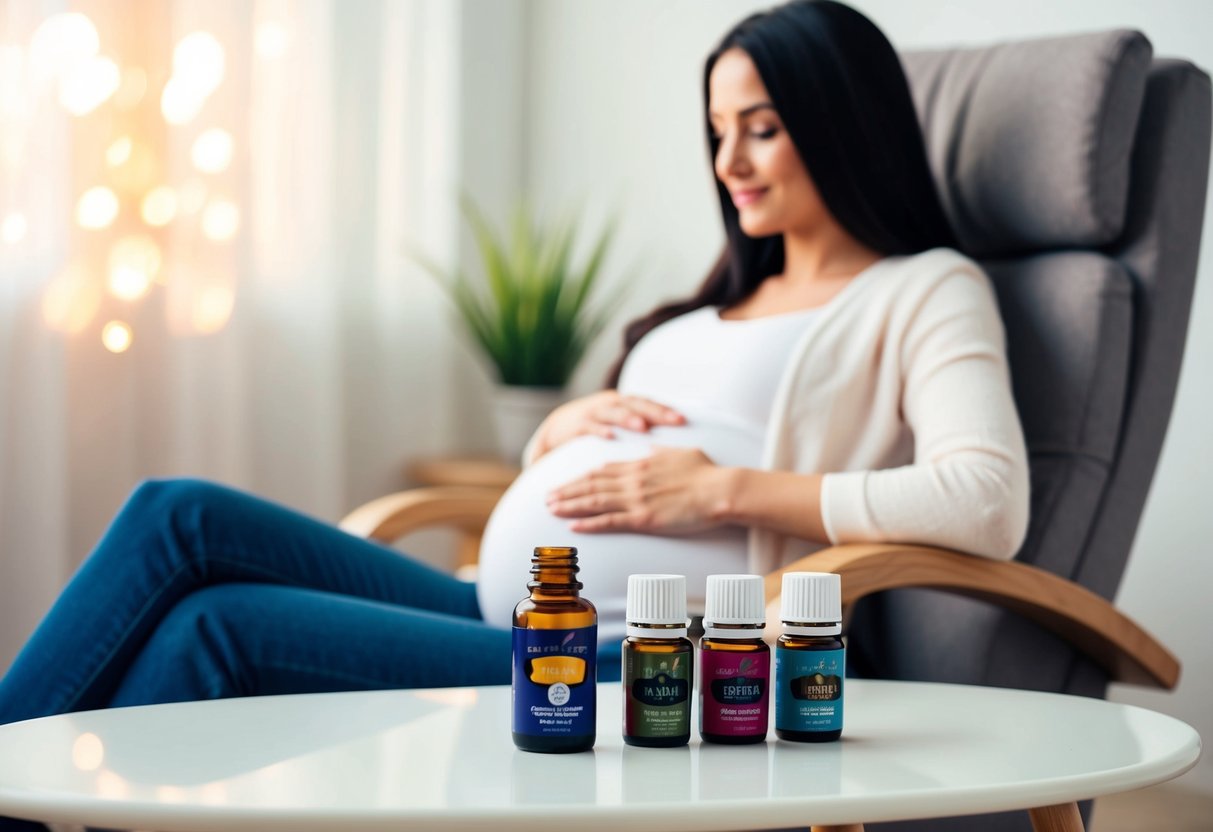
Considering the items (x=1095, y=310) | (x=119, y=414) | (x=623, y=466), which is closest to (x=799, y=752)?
(x=623, y=466)

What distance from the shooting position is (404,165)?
2.70 meters

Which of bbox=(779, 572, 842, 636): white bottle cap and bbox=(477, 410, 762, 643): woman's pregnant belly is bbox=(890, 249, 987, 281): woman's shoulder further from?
bbox=(779, 572, 842, 636): white bottle cap

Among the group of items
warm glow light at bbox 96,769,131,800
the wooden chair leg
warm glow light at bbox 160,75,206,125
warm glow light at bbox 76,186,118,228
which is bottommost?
the wooden chair leg

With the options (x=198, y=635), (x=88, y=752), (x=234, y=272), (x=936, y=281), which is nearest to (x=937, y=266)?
(x=936, y=281)

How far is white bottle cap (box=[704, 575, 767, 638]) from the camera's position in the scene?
2.49 feet

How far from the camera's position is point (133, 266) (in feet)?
7.51

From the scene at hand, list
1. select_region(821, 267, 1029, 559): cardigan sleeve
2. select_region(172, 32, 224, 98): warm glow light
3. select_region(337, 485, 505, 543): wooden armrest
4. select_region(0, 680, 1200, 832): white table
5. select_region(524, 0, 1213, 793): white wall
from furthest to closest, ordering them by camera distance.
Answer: select_region(172, 32, 224, 98): warm glow light < select_region(524, 0, 1213, 793): white wall < select_region(337, 485, 505, 543): wooden armrest < select_region(821, 267, 1029, 559): cardigan sleeve < select_region(0, 680, 1200, 832): white table

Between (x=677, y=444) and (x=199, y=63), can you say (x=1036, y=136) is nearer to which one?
(x=677, y=444)

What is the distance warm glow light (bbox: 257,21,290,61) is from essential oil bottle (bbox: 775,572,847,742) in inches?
79.0

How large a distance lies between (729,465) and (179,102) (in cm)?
144

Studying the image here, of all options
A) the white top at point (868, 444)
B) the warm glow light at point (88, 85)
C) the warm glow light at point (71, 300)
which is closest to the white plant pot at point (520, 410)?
the warm glow light at point (71, 300)

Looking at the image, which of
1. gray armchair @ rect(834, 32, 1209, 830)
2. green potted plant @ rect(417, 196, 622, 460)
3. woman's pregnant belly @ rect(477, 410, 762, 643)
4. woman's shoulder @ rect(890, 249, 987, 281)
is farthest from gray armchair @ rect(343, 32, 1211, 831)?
green potted plant @ rect(417, 196, 622, 460)

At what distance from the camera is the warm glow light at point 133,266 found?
2266 mm

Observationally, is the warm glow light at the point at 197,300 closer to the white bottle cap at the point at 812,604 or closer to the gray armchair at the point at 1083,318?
the gray armchair at the point at 1083,318
